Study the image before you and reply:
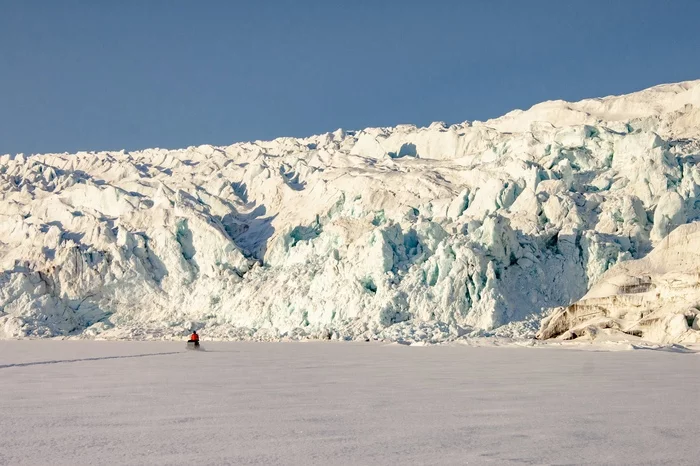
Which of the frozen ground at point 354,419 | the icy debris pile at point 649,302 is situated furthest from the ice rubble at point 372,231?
the frozen ground at point 354,419

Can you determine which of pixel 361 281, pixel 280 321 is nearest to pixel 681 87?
pixel 361 281

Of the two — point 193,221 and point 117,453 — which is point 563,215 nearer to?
point 193,221

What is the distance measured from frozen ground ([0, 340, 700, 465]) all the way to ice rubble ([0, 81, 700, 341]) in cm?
1728

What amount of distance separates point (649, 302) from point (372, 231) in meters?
13.7

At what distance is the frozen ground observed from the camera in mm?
3861

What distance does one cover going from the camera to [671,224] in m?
30.8

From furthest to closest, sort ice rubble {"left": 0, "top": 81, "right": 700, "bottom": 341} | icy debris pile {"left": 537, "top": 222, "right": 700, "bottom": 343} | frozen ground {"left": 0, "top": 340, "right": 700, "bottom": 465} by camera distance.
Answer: ice rubble {"left": 0, "top": 81, "right": 700, "bottom": 341}, icy debris pile {"left": 537, "top": 222, "right": 700, "bottom": 343}, frozen ground {"left": 0, "top": 340, "right": 700, "bottom": 465}

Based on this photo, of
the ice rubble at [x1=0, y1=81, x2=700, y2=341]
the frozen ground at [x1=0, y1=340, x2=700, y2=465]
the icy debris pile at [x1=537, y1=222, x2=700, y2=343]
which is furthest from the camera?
the ice rubble at [x1=0, y1=81, x2=700, y2=341]

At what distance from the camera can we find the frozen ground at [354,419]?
152 inches

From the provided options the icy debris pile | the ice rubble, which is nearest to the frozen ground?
the icy debris pile

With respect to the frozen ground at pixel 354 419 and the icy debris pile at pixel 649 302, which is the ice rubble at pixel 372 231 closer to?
the icy debris pile at pixel 649 302

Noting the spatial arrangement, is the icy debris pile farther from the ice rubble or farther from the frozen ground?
the frozen ground

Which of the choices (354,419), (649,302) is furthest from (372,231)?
(354,419)

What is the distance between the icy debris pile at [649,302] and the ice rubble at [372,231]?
4732 millimetres
